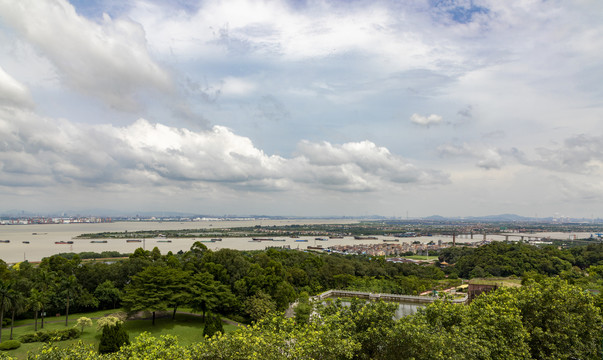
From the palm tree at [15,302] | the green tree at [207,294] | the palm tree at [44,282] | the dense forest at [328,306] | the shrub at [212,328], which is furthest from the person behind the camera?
the palm tree at [44,282]

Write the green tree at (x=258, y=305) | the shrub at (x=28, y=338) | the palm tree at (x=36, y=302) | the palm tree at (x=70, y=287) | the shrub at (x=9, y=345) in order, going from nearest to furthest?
the shrub at (x=9, y=345) < the shrub at (x=28, y=338) < the palm tree at (x=36, y=302) < the green tree at (x=258, y=305) < the palm tree at (x=70, y=287)

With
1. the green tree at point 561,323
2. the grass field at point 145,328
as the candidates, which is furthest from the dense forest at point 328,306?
the grass field at point 145,328

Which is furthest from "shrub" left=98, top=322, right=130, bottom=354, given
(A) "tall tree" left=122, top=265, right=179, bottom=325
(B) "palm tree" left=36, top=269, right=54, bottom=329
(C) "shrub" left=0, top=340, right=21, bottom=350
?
(B) "palm tree" left=36, top=269, right=54, bottom=329

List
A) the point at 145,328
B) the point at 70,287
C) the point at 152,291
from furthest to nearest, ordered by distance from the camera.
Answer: the point at 70,287 < the point at 145,328 < the point at 152,291

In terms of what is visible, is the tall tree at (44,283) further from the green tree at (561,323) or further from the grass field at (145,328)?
the green tree at (561,323)

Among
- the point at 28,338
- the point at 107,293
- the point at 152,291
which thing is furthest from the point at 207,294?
the point at 28,338

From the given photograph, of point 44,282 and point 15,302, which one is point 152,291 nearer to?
point 15,302

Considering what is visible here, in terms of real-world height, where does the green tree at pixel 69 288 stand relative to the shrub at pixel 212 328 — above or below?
above
